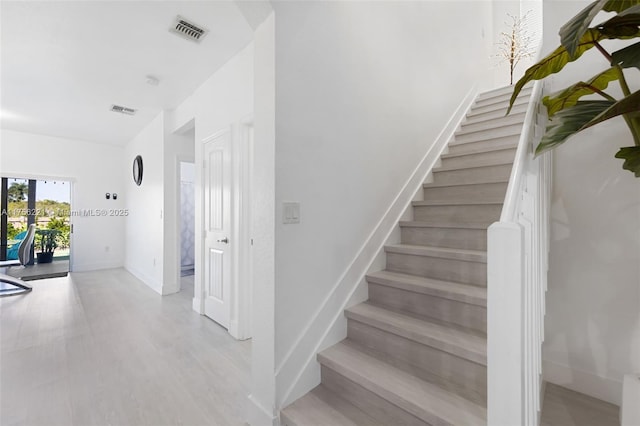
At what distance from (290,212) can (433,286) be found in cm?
99

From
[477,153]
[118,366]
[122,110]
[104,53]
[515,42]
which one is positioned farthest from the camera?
[515,42]

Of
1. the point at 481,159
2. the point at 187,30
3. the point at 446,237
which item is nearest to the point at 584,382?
the point at 446,237

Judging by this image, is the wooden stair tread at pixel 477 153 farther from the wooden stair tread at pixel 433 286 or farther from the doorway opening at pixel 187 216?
the doorway opening at pixel 187 216

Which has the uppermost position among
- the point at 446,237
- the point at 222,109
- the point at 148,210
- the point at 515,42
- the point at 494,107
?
the point at 515,42

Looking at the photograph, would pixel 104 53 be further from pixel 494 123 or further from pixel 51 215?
pixel 51 215

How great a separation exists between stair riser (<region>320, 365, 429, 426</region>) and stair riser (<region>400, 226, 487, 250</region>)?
1164mm

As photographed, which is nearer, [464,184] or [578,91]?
[578,91]

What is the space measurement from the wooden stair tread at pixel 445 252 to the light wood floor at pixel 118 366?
148cm

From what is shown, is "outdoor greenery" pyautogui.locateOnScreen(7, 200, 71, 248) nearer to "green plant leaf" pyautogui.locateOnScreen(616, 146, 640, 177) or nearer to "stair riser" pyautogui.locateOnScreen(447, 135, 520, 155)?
"stair riser" pyautogui.locateOnScreen(447, 135, 520, 155)

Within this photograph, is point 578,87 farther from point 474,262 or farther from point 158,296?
point 158,296

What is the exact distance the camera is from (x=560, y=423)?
140cm

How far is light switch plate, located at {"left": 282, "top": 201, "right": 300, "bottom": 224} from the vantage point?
1.61 metres

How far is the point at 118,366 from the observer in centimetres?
226

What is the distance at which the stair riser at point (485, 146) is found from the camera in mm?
2611
